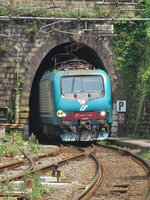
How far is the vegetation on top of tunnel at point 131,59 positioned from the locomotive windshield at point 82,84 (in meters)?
3.49

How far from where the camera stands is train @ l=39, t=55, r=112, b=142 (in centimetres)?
1916

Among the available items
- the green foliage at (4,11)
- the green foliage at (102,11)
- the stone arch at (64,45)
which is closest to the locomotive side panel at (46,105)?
the stone arch at (64,45)

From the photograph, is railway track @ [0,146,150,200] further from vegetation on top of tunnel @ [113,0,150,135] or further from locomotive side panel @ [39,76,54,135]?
vegetation on top of tunnel @ [113,0,150,135]

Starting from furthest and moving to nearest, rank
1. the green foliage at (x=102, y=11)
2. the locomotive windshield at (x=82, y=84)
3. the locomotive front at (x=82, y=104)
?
the green foliage at (x=102, y=11), the locomotive windshield at (x=82, y=84), the locomotive front at (x=82, y=104)

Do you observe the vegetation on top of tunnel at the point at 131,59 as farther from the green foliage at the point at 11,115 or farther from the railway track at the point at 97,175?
the railway track at the point at 97,175

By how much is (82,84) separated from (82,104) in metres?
0.88

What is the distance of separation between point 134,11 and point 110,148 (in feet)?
27.2

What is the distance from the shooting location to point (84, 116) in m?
19.2

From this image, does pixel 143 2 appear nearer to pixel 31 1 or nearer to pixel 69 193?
pixel 31 1

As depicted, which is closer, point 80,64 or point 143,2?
point 80,64

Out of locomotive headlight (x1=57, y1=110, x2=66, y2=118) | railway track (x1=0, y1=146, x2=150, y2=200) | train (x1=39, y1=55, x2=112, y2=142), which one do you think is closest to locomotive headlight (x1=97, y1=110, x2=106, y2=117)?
train (x1=39, y1=55, x2=112, y2=142)

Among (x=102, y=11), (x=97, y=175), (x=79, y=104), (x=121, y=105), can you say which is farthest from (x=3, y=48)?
(x=97, y=175)

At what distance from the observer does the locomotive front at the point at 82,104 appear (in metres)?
19.1

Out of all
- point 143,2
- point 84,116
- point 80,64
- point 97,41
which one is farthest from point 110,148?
point 143,2
